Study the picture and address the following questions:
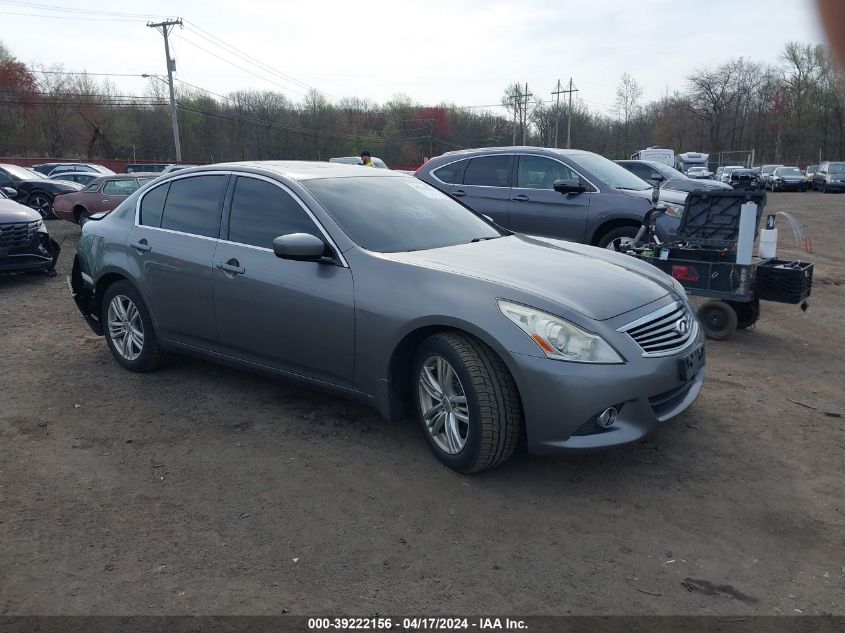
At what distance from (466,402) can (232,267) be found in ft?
6.47

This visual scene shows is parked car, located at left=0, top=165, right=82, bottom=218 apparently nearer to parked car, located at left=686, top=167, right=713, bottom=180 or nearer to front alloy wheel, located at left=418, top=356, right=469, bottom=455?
front alloy wheel, located at left=418, top=356, right=469, bottom=455

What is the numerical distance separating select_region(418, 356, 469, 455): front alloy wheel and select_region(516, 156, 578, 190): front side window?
550 centimetres

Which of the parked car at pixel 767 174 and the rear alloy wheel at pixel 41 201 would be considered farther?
the parked car at pixel 767 174

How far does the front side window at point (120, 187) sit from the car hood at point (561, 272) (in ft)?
43.3

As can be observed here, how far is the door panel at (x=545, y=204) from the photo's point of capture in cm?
851

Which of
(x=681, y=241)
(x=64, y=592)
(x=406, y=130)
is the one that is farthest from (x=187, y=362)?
(x=406, y=130)

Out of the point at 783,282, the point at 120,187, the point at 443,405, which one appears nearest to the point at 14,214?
the point at 120,187

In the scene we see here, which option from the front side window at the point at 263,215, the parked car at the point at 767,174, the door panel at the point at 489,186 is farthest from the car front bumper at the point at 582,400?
the parked car at the point at 767,174

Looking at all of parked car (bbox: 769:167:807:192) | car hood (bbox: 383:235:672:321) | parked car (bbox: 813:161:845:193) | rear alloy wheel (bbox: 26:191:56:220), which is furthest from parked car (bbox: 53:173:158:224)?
parked car (bbox: 769:167:807:192)

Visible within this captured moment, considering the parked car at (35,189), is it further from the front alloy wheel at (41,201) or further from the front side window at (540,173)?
the front side window at (540,173)

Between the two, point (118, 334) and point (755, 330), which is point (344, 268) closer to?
point (118, 334)

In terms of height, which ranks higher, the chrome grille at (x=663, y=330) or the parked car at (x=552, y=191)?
the parked car at (x=552, y=191)

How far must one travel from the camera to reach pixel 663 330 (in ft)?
12.5

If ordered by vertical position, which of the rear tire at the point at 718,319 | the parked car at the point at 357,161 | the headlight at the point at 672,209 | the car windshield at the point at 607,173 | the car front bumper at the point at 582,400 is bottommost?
the rear tire at the point at 718,319
